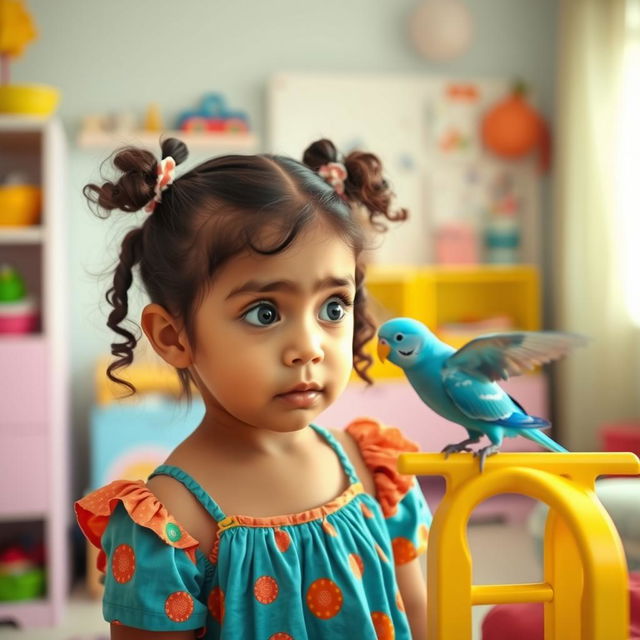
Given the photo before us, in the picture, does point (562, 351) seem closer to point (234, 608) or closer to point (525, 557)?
point (234, 608)

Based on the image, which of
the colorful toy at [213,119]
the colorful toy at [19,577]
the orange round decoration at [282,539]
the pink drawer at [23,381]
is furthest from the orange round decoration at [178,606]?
the colorful toy at [213,119]

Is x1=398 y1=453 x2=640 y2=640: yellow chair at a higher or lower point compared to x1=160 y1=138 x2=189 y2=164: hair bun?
lower

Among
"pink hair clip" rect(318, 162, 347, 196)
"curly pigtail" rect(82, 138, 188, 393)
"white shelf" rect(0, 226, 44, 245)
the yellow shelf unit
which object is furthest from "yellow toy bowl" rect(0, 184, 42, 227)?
"pink hair clip" rect(318, 162, 347, 196)

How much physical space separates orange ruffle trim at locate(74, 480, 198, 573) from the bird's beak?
10.1 inches

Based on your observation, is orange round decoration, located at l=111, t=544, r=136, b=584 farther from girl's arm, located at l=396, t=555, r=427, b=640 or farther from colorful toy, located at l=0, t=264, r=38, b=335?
colorful toy, located at l=0, t=264, r=38, b=335

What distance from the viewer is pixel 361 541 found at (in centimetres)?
95

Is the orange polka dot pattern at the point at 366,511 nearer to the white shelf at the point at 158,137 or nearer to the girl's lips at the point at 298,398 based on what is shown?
the girl's lips at the point at 298,398

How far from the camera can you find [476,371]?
0.75m

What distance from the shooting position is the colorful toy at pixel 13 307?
2777 millimetres

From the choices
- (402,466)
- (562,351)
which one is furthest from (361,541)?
(562,351)

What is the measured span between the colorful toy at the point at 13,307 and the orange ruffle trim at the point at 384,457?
1.95 m

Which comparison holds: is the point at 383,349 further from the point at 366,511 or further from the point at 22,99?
the point at 22,99

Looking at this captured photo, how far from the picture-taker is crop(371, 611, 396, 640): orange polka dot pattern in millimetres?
948

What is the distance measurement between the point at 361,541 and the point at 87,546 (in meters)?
2.33
